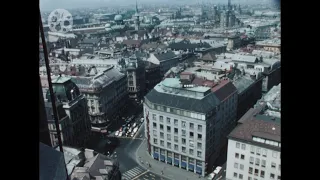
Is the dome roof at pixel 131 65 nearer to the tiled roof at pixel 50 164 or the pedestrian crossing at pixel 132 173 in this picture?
the pedestrian crossing at pixel 132 173

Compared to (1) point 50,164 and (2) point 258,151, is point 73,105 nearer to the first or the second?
(2) point 258,151

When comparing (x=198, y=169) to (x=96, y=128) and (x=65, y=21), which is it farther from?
(x=65, y=21)

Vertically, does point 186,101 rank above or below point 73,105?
above

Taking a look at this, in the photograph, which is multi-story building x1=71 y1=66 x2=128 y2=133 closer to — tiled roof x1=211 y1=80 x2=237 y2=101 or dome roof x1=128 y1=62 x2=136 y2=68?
dome roof x1=128 y1=62 x2=136 y2=68

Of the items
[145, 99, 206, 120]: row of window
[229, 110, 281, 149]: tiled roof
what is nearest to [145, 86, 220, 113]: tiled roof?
[145, 99, 206, 120]: row of window

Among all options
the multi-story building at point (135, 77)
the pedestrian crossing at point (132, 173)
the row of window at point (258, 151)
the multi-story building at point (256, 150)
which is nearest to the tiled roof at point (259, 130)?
the multi-story building at point (256, 150)

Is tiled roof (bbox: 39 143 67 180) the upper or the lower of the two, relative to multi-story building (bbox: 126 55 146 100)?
upper

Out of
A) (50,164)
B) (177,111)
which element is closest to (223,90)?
(177,111)
